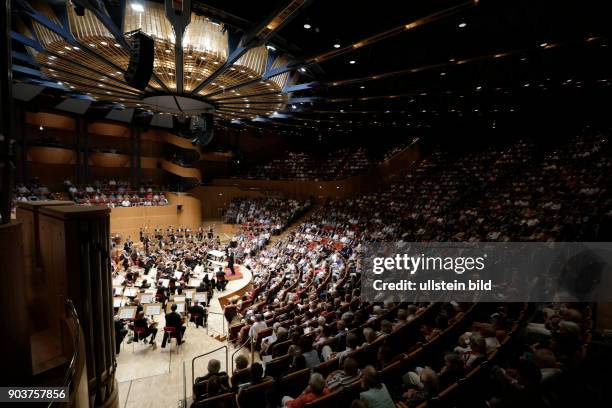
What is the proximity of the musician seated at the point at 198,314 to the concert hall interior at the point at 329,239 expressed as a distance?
99mm

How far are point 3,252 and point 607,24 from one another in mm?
10377

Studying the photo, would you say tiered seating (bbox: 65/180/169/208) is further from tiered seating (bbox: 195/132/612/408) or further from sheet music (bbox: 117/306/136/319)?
sheet music (bbox: 117/306/136/319)

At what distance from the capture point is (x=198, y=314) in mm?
8555

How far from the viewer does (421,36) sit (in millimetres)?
7746

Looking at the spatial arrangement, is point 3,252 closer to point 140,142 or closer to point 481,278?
point 481,278

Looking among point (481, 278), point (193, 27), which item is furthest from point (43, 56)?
point (481, 278)

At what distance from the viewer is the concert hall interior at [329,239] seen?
338cm

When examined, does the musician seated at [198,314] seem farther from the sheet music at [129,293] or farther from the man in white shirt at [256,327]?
the man in white shirt at [256,327]

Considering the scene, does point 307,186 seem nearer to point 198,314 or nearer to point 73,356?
point 198,314

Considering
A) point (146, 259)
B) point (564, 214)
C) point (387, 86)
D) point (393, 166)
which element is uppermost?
point (387, 86)

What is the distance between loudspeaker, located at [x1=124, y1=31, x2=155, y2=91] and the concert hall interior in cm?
3

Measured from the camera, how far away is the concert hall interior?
133 inches

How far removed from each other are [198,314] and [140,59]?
620 centimetres

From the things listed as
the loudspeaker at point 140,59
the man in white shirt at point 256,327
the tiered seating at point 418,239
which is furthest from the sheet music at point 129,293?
the loudspeaker at point 140,59
